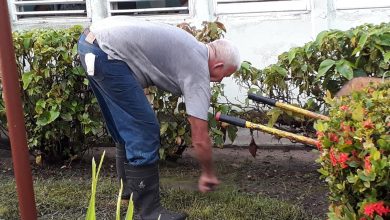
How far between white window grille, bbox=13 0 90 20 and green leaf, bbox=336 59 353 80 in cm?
328

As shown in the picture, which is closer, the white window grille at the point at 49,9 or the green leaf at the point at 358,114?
the green leaf at the point at 358,114

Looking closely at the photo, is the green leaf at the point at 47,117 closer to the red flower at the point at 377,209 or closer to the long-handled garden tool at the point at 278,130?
the long-handled garden tool at the point at 278,130

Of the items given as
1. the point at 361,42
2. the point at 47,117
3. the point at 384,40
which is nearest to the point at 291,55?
the point at 361,42

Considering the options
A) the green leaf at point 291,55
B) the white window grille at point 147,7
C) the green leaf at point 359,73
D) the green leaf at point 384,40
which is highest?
the white window grille at point 147,7

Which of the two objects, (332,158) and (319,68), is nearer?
(332,158)

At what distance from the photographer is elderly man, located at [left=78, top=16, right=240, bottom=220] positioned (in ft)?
11.8

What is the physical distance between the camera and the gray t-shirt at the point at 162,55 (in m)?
3.57

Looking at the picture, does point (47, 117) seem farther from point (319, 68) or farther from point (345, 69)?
point (345, 69)

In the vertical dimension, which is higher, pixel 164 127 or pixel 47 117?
pixel 47 117

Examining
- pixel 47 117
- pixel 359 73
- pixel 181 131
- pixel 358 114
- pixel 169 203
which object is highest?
pixel 358 114

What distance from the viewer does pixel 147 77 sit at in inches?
152

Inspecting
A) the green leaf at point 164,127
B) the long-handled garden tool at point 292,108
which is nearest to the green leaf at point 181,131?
the green leaf at point 164,127

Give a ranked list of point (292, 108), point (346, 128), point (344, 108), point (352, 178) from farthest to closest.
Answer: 1. point (292, 108)
2. point (344, 108)
3. point (346, 128)
4. point (352, 178)

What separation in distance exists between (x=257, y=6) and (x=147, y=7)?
1.19 metres
